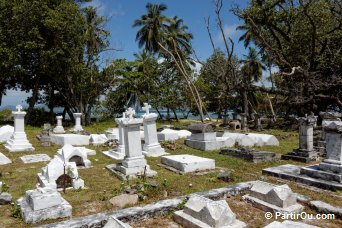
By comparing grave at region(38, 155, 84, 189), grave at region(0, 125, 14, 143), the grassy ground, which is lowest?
the grassy ground

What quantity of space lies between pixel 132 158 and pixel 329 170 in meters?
4.97

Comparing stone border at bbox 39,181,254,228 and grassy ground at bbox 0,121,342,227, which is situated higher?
stone border at bbox 39,181,254,228

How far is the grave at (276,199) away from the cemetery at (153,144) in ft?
0.06

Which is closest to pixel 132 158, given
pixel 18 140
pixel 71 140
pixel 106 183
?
pixel 106 183

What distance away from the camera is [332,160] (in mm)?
7289

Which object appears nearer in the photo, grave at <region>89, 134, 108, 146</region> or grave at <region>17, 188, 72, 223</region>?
grave at <region>17, 188, 72, 223</region>

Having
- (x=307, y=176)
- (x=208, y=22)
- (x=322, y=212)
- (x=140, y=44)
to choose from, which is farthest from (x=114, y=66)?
(x=322, y=212)

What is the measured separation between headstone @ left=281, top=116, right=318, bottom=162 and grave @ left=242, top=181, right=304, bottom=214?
5.30m

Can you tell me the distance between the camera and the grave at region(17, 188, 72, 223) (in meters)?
5.11

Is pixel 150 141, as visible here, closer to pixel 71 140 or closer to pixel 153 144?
pixel 153 144

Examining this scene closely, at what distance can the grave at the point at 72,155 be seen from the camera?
8762mm

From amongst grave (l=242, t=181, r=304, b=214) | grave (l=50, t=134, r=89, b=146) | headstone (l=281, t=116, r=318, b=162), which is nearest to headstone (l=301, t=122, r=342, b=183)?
grave (l=242, t=181, r=304, b=214)

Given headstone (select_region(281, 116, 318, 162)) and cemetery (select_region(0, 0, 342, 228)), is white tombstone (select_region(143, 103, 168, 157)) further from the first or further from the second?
headstone (select_region(281, 116, 318, 162))

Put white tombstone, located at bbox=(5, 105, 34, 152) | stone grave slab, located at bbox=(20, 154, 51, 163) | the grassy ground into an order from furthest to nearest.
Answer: white tombstone, located at bbox=(5, 105, 34, 152) → stone grave slab, located at bbox=(20, 154, 51, 163) → the grassy ground
